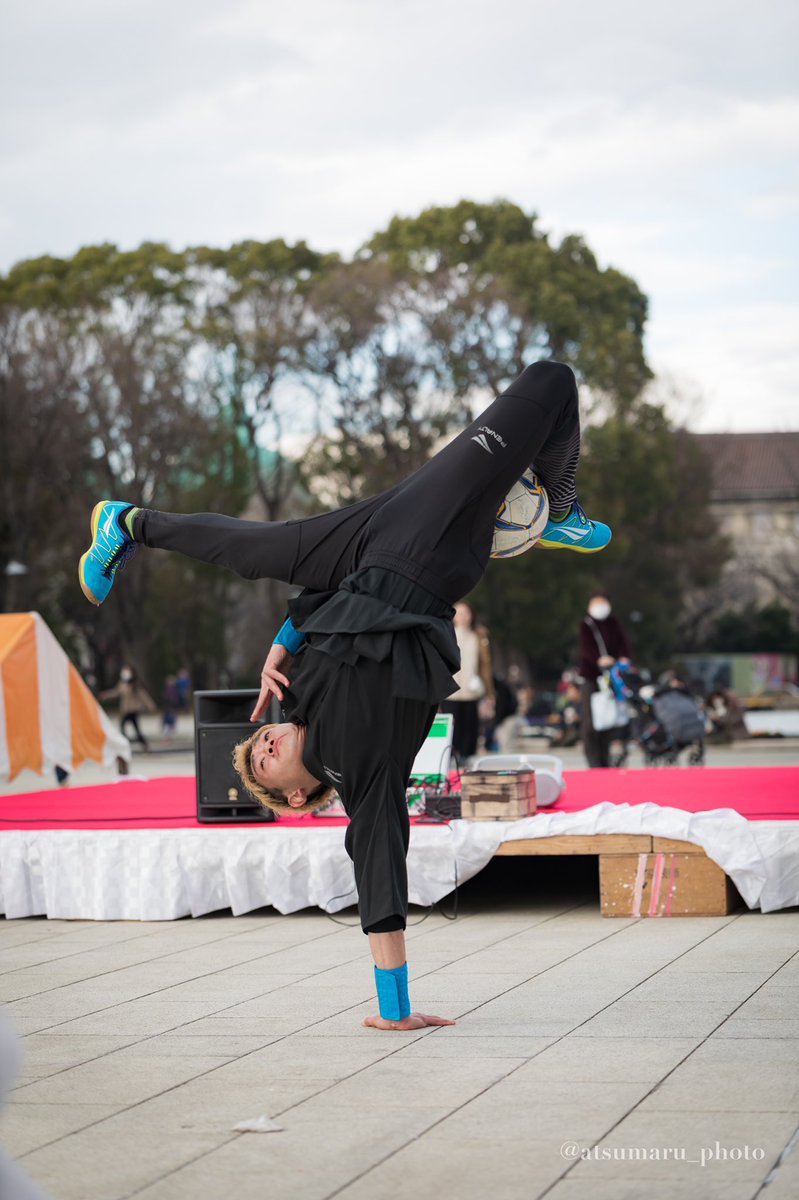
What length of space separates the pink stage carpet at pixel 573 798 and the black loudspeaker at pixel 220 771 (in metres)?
0.14

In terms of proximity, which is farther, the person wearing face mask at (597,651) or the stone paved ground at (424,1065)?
the person wearing face mask at (597,651)

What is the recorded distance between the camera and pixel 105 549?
4836 mm

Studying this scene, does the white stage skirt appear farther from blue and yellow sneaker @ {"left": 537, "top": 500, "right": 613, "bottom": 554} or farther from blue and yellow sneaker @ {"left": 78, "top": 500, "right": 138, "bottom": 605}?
blue and yellow sneaker @ {"left": 78, "top": 500, "right": 138, "bottom": 605}

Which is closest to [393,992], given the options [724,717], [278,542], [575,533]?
[278,542]

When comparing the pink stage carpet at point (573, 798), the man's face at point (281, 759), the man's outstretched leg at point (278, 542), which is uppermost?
the man's outstretched leg at point (278, 542)

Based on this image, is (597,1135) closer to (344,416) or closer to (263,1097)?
(263,1097)

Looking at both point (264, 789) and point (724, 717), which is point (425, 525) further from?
point (724, 717)

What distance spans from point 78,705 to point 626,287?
3421 centimetres

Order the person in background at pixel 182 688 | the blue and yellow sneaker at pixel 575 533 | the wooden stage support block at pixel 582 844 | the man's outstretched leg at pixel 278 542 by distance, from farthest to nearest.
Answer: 1. the person in background at pixel 182 688
2. the wooden stage support block at pixel 582 844
3. the blue and yellow sneaker at pixel 575 533
4. the man's outstretched leg at pixel 278 542

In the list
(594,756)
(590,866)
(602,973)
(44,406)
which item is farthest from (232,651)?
(602,973)

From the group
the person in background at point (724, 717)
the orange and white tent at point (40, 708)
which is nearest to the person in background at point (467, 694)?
the orange and white tent at point (40, 708)

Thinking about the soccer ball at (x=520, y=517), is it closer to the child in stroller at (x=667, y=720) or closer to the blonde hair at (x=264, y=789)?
the blonde hair at (x=264, y=789)

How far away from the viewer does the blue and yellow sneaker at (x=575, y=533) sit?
514cm

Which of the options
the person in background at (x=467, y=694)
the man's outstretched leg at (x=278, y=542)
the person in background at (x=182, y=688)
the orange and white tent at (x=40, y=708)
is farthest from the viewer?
the person in background at (x=182, y=688)
